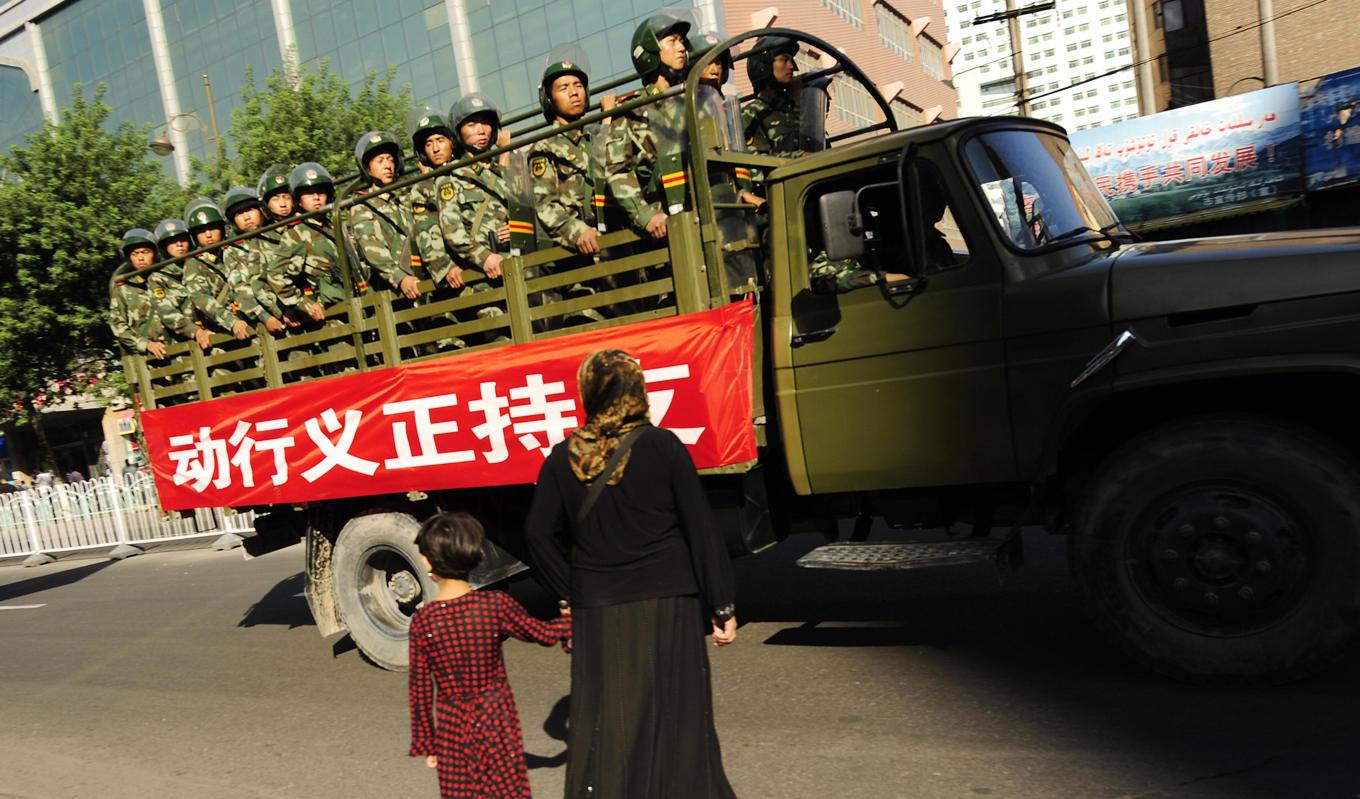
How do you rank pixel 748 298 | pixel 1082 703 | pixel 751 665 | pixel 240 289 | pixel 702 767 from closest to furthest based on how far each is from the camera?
pixel 702 767
pixel 1082 703
pixel 748 298
pixel 751 665
pixel 240 289

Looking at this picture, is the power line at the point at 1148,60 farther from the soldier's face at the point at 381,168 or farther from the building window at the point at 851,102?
the soldier's face at the point at 381,168

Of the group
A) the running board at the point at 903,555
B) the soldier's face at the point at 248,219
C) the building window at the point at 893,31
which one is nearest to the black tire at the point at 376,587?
the soldier's face at the point at 248,219

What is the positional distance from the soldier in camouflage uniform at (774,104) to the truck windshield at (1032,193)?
72.0 inches

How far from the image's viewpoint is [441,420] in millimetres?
6207

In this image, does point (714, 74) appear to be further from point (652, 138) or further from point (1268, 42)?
point (1268, 42)

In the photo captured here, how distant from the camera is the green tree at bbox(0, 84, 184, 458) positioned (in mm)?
18281

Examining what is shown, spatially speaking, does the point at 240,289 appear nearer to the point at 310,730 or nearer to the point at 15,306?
the point at 310,730

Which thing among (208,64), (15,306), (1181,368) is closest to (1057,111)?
(208,64)

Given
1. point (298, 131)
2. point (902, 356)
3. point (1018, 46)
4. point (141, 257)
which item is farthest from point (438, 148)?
point (1018, 46)

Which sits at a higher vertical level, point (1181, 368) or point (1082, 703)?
point (1181, 368)

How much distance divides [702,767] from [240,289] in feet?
17.7

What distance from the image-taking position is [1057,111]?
414 feet

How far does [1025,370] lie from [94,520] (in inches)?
740

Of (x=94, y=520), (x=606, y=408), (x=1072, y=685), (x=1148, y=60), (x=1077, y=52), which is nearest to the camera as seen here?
(x=606, y=408)
